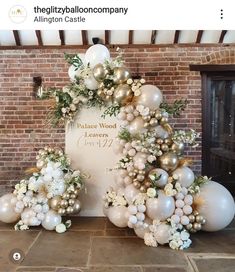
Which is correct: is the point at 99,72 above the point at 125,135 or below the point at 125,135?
above

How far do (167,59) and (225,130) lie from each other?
1481mm

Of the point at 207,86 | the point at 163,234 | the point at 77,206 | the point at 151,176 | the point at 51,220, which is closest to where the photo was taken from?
the point at 163,234

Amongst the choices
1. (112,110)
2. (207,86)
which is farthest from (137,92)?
(207,86)

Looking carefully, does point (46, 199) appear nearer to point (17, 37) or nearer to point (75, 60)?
point (75, 60)

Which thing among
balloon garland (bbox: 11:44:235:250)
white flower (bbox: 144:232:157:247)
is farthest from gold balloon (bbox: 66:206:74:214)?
white flower (bbox: 144:232:157:247)

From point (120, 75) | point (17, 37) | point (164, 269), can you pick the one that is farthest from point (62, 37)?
point (164, 269)

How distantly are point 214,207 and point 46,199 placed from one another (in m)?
1.86

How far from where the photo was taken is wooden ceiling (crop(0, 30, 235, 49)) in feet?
16.0

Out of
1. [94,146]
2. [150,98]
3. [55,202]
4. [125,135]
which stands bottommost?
[55,202]

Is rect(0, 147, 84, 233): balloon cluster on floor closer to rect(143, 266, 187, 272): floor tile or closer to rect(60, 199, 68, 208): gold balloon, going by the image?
rect(60, 199, 68, 208): gold balloon

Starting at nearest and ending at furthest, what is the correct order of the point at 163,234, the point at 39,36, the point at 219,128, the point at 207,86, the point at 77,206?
the point at 163,234 < the point at 77,206 < the point at 39,36 < the point at 207,86 < the point at 219,128

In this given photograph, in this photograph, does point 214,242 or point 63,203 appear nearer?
point 214,242

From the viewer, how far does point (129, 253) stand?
10.0 feet
